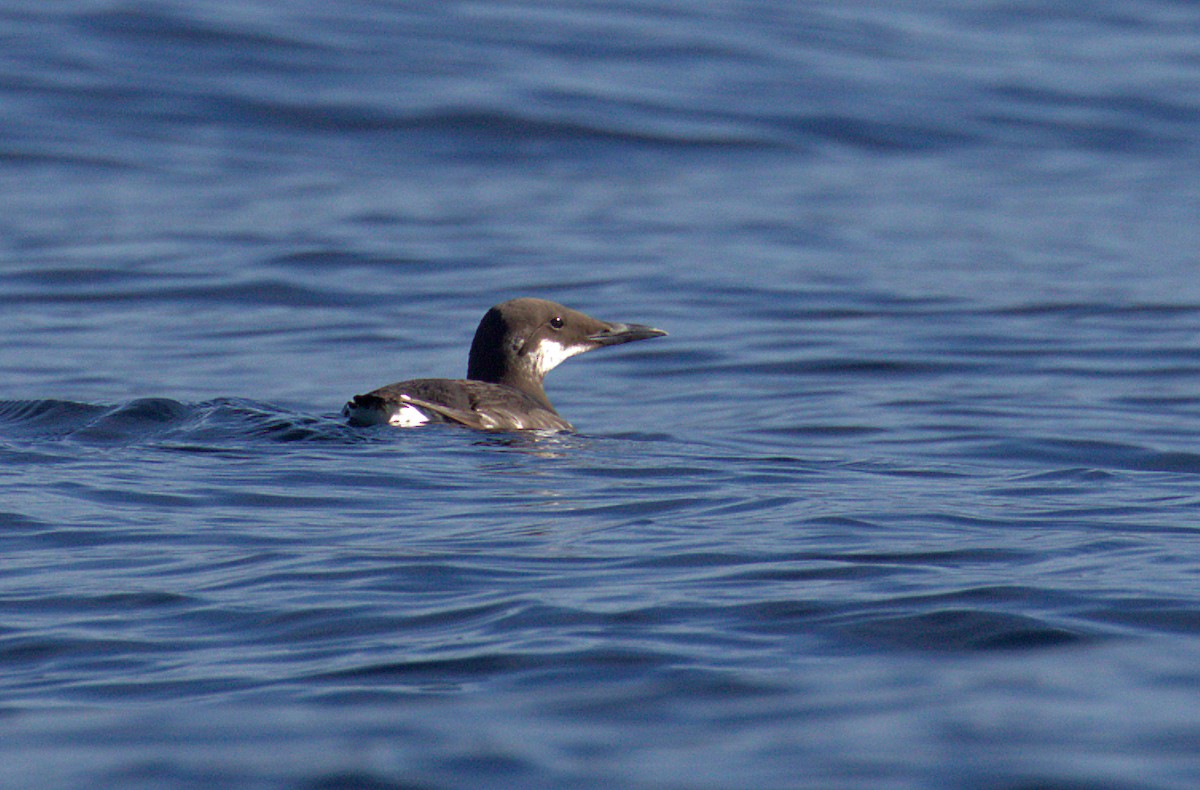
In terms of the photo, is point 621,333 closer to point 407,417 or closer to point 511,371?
point 511,371

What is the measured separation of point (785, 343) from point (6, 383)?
4.38m

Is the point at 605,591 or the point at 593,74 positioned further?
the point at 593,74

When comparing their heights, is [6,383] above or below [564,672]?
below

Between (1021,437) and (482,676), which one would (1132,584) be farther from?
(1021,437)

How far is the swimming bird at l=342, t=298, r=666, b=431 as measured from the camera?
777 centimetres

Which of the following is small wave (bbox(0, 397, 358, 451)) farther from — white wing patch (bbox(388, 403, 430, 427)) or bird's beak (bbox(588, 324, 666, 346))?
bird's beak (bbox(588, 324, 666, 346))

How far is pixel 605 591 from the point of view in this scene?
491 centimetres

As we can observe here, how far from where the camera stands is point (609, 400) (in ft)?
32.8

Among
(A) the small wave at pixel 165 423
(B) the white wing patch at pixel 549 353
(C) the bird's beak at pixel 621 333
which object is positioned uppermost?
(C) the bird's beak at pixel 621 333

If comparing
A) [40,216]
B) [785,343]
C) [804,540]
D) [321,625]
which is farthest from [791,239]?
[321,625]

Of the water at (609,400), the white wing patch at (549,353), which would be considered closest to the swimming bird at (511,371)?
the white wing patch at (549,353)

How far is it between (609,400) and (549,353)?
96cm

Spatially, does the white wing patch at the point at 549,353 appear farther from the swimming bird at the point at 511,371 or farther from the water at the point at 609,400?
the water at the point at 609,400

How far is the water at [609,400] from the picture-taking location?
389cm
